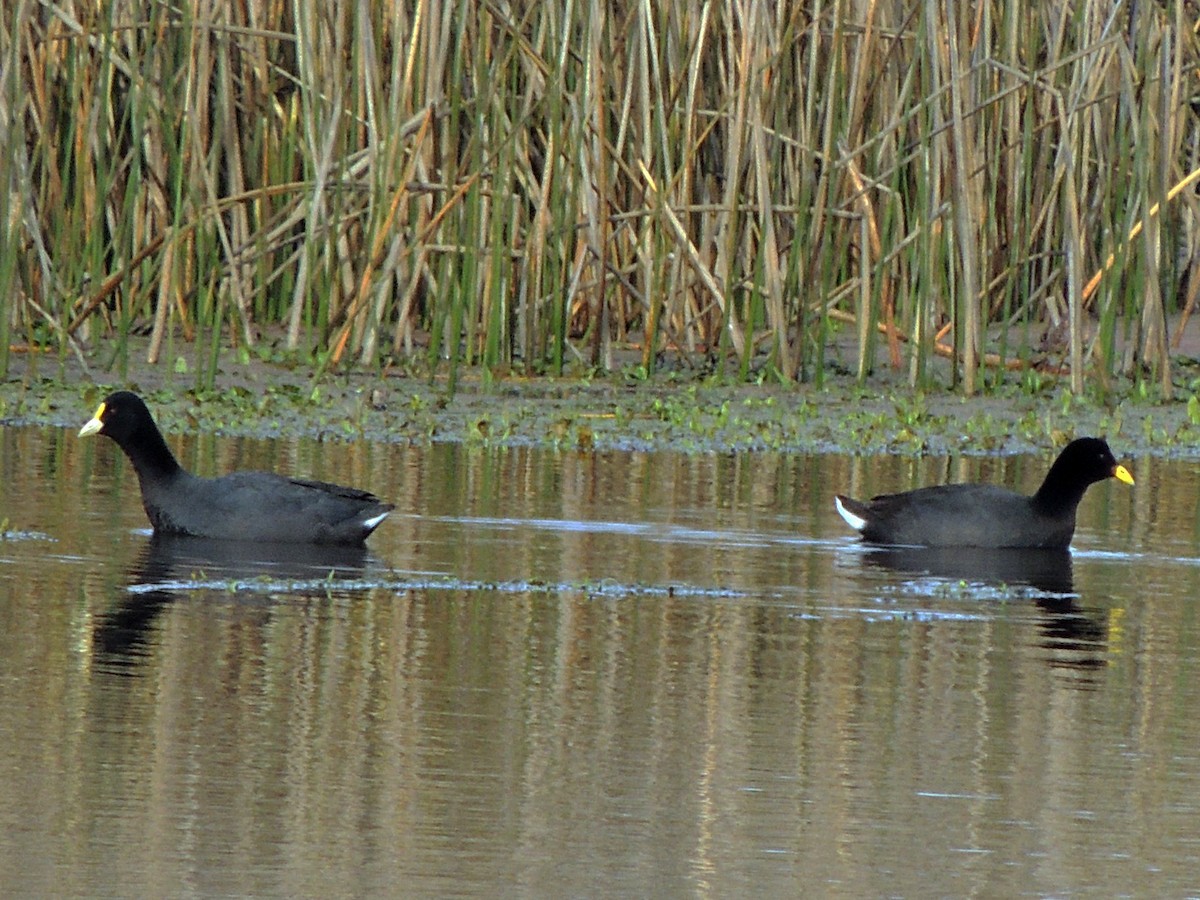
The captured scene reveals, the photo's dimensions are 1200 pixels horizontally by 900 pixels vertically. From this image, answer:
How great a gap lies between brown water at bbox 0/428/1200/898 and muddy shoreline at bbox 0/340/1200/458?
2143 mm

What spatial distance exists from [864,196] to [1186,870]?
9.58 meters

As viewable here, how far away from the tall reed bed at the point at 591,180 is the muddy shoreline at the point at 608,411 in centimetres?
19

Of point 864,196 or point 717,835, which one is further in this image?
point 864,196

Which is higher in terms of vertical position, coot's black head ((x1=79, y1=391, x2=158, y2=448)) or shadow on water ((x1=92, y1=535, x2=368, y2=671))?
coot's black head ((x1=79, y1=391, x2=158, y2=448))

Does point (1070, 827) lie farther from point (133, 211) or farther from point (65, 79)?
point (65, 79)

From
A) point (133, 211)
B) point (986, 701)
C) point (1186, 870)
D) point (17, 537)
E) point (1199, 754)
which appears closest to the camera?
point (1186, 870)

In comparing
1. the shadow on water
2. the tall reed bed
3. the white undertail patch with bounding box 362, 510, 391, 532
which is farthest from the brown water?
the tall reed bed

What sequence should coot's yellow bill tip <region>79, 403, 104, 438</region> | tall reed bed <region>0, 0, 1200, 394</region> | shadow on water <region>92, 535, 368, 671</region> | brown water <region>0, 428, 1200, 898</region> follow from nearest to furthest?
brown water <region>0, 428, 1200, 898</region>, shadow on water <region>92, 535, 368, 671</region>, coot's yellow bill tip <region>79, 403, 104, 438</region>, tall reed bed <region>0, 0, 1200, 394</region>

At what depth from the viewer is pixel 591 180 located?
13.4 m

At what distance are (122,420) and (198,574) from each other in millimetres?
1751

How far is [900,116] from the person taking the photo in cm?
1330

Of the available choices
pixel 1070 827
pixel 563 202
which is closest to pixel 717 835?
pixel 1070 827

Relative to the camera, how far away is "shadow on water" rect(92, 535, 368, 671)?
6.59 meters

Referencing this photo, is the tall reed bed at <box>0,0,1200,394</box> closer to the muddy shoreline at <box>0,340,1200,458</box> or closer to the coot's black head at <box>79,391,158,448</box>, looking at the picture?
the muddy shoreline at <box>0,340,1200,458</box>
